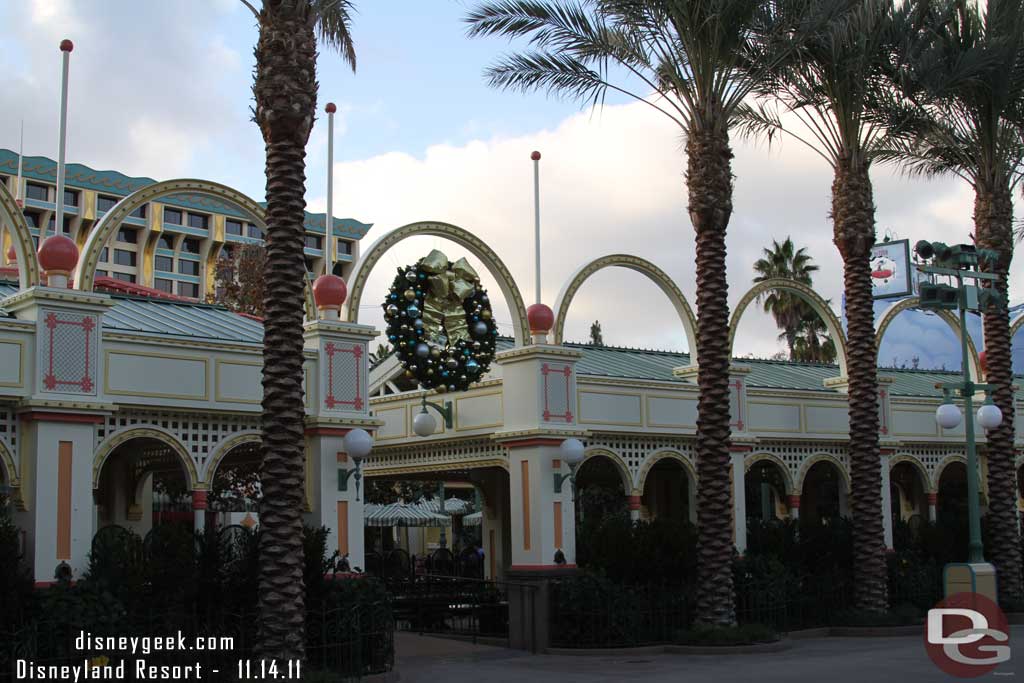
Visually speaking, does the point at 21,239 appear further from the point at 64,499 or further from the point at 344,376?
the point at 344,376

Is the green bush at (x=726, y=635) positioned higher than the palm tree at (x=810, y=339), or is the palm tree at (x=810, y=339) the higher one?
the palm tree at (x=810, y=339)

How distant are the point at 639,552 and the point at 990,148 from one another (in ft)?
35.7

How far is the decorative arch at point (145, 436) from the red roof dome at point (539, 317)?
6.22m

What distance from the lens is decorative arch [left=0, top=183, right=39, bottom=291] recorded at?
14297mm

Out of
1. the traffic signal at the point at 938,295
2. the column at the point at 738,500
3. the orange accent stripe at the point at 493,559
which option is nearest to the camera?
the traffic signal at the point at 938,295

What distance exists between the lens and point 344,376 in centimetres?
1720

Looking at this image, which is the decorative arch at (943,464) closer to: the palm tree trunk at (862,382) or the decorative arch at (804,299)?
the decorative arch at (804,299)

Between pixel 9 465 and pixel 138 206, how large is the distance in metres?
3.56

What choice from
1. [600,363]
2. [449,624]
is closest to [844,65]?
[600,363]

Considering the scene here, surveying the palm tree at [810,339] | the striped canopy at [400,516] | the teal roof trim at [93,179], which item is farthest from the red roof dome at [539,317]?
the teal roof trim at [93,179]

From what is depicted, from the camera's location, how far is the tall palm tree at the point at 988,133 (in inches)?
815

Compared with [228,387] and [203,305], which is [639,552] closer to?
[228,387]

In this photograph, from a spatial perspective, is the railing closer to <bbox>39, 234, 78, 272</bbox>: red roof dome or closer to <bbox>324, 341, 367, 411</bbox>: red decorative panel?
<bbox>324, 341, 367, 411</bbox>: red decorative panel

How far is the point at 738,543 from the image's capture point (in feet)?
71.9
